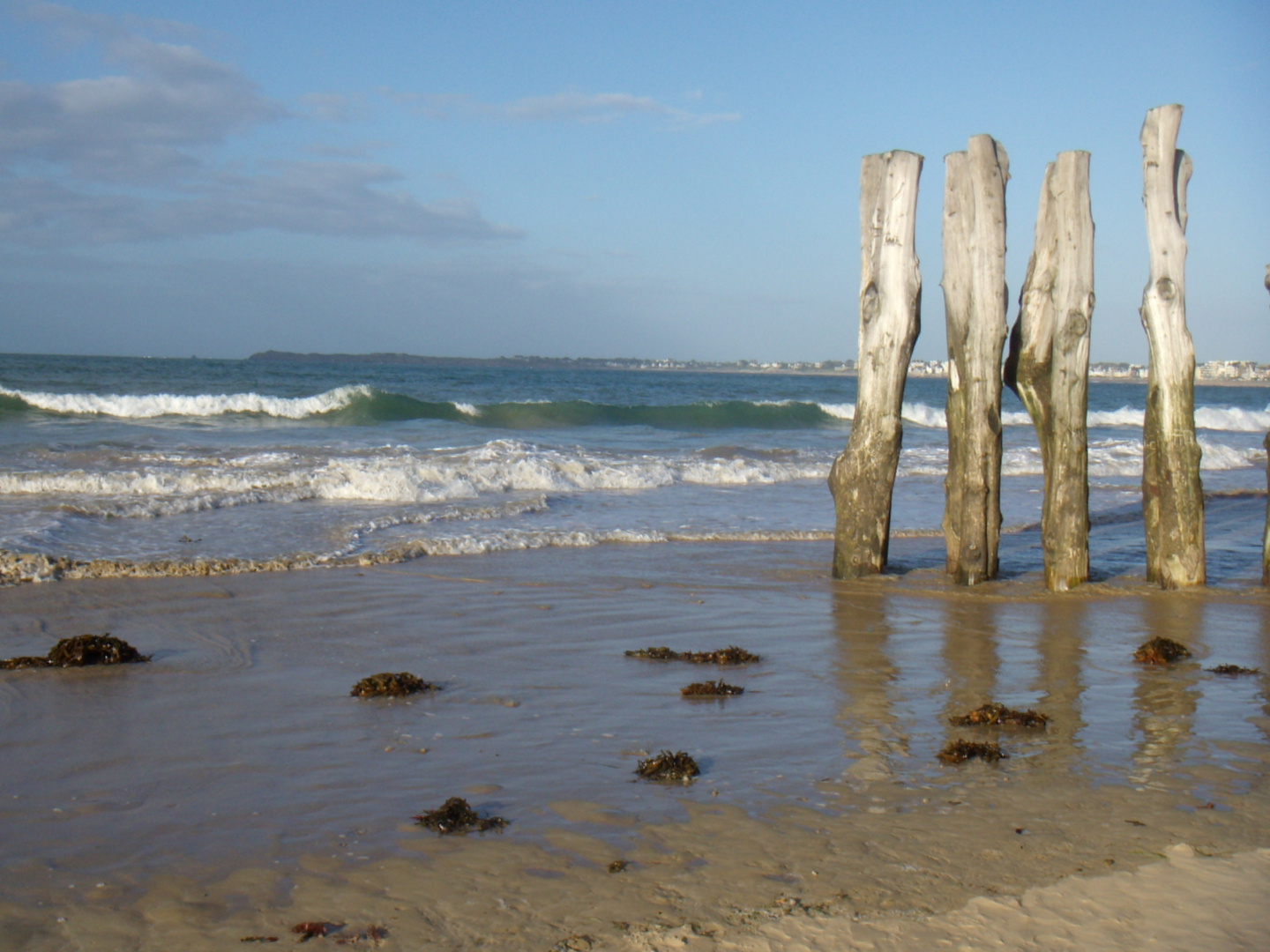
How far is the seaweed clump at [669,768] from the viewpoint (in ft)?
11.0

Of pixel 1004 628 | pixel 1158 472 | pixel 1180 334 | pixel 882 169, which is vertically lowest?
pixel 1004 628

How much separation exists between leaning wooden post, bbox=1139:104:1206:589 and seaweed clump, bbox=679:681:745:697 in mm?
3649

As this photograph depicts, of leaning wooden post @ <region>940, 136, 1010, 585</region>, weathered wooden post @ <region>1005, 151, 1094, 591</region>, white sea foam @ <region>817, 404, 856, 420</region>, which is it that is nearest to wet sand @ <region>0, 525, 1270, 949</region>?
weathered wooden post @ <region>1005, 151, 1094, 591</region>

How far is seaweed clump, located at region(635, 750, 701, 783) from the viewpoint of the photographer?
3348 millimetres

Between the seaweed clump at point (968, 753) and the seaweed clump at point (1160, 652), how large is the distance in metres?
1.87

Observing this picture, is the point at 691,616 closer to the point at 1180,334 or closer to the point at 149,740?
the point at 149,740

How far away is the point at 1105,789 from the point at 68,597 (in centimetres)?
599

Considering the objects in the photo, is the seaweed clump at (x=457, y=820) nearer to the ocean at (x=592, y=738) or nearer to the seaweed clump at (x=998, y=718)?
the ocean at (x=592, y=738)

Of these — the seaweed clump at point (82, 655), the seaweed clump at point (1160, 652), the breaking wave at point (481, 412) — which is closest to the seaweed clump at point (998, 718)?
the seaweed clump at point (1160, 652)

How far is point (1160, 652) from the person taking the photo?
5062mm

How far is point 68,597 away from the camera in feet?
20.7

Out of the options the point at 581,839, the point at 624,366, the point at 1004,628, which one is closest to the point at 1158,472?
the point at 1004,628

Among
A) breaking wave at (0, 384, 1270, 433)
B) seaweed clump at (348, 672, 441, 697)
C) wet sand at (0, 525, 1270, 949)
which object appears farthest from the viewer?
breaking wave at (0, 384, 1270, 433)

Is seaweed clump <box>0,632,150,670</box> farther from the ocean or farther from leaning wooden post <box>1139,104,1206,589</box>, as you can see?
leaning wooden post <box>1139,104,1206,589</box>
